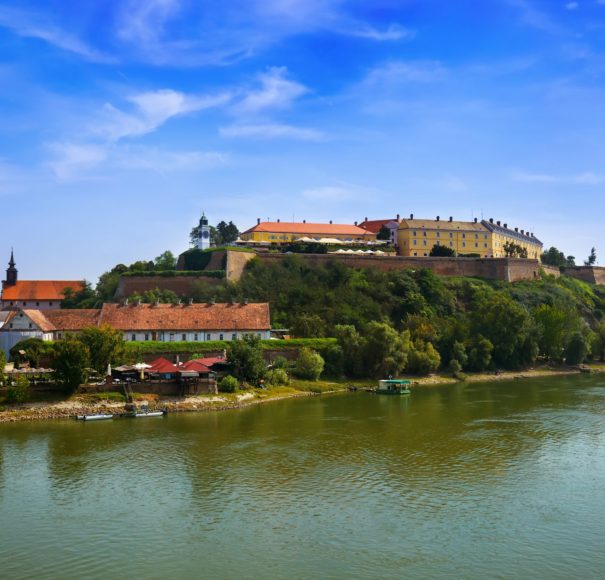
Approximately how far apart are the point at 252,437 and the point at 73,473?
8682 mm

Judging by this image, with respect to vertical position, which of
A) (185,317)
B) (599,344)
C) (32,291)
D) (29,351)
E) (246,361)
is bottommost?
(599,344)

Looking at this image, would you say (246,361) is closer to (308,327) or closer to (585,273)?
(308,327)

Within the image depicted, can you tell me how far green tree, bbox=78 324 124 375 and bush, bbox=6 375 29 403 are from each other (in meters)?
3.94

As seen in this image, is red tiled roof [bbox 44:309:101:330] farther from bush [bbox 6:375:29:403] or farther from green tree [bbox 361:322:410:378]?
green tree [bbox 361:322:410:378]

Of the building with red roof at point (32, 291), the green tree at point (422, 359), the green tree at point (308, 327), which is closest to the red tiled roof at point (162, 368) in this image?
the green tree at point (308, 327)

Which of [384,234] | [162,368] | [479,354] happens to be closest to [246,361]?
[162,368]

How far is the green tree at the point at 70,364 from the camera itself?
1448 inches

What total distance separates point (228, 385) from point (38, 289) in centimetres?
3610

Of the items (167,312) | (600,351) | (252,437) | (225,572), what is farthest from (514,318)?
(225,572)

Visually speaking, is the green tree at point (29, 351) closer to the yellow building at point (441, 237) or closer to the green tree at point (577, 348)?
the green tree at point (577, 348)

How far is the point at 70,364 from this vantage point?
120 feet

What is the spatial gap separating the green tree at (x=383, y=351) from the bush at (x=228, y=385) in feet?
43.5

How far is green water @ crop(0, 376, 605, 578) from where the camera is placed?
17969mm

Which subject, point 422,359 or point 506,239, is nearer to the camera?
point 422,359
